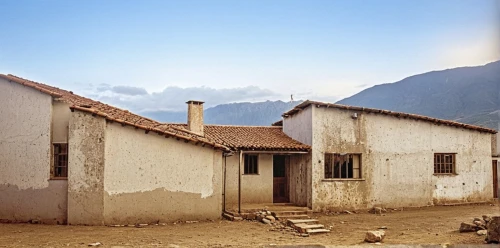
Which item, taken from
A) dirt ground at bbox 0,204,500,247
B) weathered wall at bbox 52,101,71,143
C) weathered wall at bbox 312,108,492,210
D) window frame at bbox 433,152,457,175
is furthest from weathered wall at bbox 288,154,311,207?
weathered wall at bbox 52,101,71,143

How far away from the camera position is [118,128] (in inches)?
575

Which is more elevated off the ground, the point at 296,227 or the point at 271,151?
the point at 271,151

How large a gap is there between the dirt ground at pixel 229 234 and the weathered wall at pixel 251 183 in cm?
336

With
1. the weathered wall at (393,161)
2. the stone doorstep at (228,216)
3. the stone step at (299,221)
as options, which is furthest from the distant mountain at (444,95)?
the stone doorstep at (228,216)

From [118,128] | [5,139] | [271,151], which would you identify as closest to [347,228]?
[271,151]

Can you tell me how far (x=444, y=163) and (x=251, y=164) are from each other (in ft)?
30.4

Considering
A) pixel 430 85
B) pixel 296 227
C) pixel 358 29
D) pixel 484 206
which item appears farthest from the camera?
pixel 430 85

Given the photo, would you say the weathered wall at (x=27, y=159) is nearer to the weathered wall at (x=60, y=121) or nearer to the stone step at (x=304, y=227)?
the weathered wall at (x=60, y=121)

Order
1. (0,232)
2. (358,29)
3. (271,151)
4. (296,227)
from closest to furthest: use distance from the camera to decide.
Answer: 1. (0,232)
2. (296,227)
3. (358,29)
4. (271,151)

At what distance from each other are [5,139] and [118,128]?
4.12 metres

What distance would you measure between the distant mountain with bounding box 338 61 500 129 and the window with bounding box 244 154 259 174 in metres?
69.1

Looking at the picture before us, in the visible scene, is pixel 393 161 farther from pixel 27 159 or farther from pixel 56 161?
pixel 27 159

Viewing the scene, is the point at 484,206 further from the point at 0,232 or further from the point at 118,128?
the point at 0,232

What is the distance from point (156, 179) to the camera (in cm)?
1509
